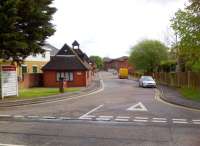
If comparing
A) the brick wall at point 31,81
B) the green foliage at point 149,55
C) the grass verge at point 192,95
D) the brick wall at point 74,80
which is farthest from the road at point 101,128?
the green foliage at point 149,55

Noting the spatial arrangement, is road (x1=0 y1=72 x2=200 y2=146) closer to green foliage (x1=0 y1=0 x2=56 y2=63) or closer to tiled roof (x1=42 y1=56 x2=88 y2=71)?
green foliage (x1=0 y1=0 x2=56 y2=63)

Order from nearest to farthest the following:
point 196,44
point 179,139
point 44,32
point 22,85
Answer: point 179,139 < point 44,32 < point 196,44 < point 22,85

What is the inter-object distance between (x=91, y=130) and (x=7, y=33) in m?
14.4

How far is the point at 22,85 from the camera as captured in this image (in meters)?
48.4

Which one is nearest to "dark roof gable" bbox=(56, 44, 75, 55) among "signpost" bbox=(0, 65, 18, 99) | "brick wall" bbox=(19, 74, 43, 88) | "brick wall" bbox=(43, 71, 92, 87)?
"brick wall" bbox=(43, 71, 92, 87)

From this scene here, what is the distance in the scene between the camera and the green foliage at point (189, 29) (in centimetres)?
3288

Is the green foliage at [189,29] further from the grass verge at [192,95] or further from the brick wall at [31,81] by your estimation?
the brick wall at [31,81]

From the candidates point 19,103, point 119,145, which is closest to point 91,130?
point 119,145

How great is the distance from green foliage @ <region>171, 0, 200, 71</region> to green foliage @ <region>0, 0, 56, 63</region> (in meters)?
10.9

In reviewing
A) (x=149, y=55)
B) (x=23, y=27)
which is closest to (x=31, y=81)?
(x=23, y=27)

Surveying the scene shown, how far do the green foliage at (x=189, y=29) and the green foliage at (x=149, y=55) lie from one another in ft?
167

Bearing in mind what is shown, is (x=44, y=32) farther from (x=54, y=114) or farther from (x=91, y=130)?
→ (x=91, y=130)

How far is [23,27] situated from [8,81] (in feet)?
13.5

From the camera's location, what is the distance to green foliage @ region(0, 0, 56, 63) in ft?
87.5
